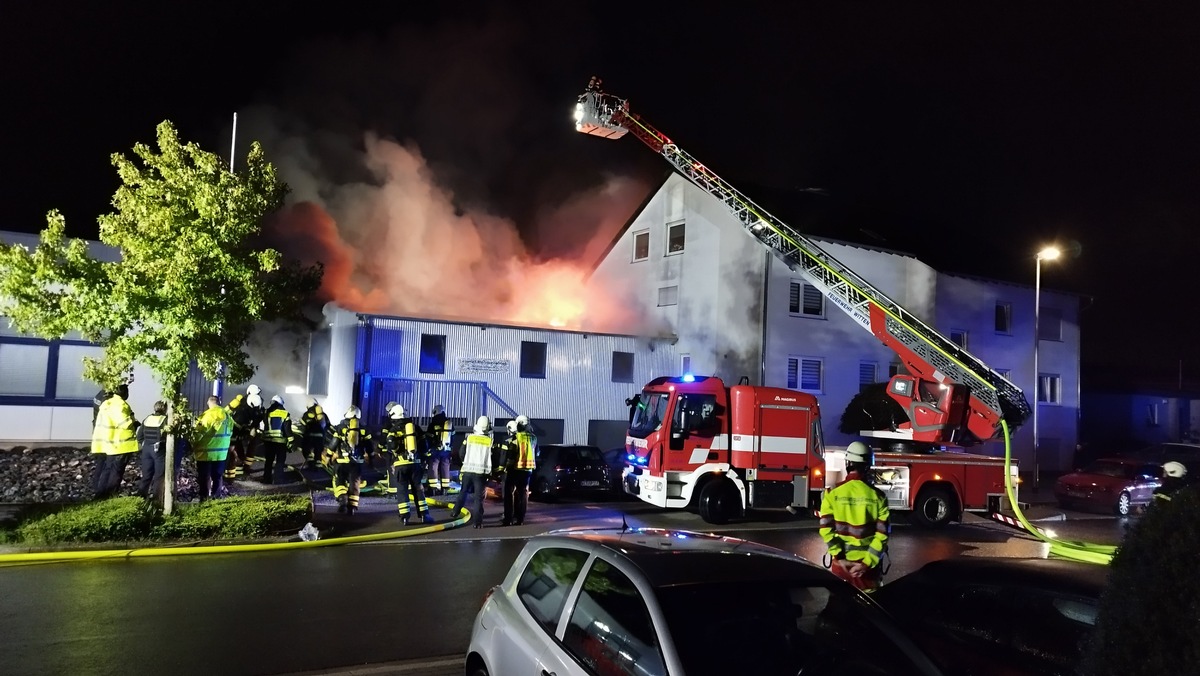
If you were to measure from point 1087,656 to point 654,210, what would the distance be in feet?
85.5

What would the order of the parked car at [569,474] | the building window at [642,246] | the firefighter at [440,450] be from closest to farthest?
the firefighter at [440,450], the parked car at [569,474], the building window at [642,246]

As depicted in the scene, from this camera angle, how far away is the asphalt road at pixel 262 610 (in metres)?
5.71

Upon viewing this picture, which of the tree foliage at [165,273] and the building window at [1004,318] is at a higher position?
the building window at [1004,318]

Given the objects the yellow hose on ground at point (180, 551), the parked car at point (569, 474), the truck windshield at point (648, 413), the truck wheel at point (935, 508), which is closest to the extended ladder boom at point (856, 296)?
the truck wheel at point (935, 508)

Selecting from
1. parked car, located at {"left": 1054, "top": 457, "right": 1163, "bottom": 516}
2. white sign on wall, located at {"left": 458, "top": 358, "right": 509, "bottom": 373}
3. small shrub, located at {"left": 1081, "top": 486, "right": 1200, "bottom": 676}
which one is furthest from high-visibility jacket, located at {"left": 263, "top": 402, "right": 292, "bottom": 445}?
parked car, located at {"left": 1054, "top": 457, "right": 1163, "bottom": 516}

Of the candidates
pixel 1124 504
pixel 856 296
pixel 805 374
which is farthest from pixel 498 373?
pixel 1124 504

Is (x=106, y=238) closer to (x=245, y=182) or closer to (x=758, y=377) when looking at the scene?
(x=245, y=182)

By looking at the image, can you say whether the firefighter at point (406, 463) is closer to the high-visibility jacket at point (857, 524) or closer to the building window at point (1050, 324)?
the high-visibility jacket at point (857, 524)

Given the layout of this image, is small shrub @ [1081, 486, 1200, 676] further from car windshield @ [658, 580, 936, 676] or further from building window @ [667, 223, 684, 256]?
building window @ [667, 223, 684, 256]

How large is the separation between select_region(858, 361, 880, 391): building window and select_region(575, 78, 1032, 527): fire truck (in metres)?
9.15

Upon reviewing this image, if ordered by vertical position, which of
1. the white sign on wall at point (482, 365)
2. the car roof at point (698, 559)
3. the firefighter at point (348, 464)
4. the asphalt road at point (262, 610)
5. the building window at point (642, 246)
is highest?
the building window at point (642, 246)

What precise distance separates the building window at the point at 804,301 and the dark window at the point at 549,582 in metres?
21.2

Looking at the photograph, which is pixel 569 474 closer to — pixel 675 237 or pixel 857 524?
pixel 857 524

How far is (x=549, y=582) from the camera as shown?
3.82 metres
